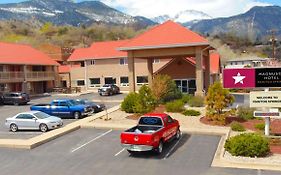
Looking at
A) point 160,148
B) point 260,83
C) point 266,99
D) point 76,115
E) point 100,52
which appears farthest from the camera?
point 100,52

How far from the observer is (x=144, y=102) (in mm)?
29141

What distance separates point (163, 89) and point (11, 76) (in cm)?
2489

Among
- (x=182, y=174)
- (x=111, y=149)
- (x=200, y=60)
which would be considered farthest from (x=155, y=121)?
(x=200, y=60)

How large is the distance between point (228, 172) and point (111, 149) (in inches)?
258

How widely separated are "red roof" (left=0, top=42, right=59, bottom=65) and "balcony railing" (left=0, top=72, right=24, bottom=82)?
1463 mm

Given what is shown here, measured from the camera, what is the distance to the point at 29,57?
5612cm

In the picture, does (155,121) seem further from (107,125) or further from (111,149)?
(107,125)

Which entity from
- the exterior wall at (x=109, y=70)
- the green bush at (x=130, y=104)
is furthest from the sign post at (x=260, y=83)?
the exterior wall at (x=109, y=70)

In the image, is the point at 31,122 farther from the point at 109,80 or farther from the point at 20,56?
the point at 109,80

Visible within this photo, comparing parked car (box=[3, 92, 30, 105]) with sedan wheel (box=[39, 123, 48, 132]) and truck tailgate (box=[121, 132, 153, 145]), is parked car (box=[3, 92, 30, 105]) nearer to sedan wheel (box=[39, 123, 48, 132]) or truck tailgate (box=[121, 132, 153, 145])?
sedan wheel (box=[39, 123, 48, 132])

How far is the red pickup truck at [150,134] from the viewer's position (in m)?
17.1

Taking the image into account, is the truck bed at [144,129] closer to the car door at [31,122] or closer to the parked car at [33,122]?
the parked car at [33,122]

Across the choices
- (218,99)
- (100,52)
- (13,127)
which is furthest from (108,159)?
(100,52)

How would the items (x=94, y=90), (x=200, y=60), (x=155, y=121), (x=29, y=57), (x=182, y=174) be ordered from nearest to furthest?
(x=182, y=174), (x=155, y=121), (x=200, y=60), (x=29, y=57), (x=94, y=90)
